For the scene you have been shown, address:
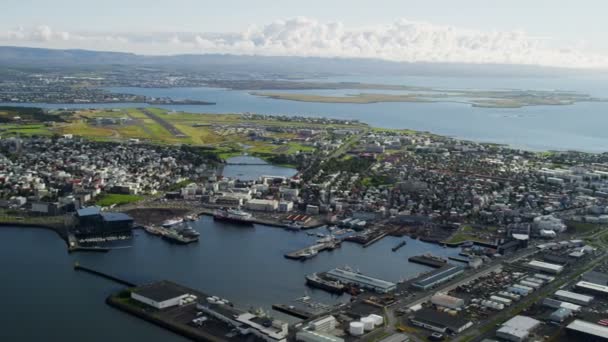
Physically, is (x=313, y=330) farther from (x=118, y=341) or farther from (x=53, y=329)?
(x=53, y=329)

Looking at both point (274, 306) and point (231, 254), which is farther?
point (231, 254)

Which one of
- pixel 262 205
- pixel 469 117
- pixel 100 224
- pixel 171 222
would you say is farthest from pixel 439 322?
pixel 469 117

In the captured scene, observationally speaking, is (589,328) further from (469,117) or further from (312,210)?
(469,117)

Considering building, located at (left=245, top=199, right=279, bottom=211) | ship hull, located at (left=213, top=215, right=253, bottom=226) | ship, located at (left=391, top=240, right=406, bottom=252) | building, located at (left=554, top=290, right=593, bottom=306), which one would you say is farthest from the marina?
building, located at (left=554, top=290, right=593, bottom=306)

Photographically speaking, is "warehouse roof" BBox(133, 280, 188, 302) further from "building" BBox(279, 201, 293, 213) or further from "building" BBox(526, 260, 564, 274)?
"building" BBox(526, 260, 564, 274)

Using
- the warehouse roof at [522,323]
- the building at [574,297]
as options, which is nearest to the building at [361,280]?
the warehouse roof at [522,323]

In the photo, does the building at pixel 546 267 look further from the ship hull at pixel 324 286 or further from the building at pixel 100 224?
the building at pixel 100 224

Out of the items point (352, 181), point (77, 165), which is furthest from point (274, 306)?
point (77, 165)
